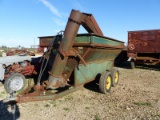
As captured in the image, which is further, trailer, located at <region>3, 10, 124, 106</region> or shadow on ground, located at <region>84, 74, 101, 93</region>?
shadow on ground, located at <region>84, 74, 101, 93</region>

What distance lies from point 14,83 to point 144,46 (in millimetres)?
8796

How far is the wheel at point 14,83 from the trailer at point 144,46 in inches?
324

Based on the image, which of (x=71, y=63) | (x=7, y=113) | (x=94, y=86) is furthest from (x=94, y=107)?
(x=94, y=86)

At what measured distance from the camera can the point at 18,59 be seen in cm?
693

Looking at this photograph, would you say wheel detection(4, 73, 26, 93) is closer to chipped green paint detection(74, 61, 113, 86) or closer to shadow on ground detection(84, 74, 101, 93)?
chipped green paint detection(74, 61, 113, 86)

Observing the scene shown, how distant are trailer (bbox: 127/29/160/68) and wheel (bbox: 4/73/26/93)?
27.0 ft

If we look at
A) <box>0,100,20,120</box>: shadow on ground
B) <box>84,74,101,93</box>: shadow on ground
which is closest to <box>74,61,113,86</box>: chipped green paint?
<box>84,74,101,93</box>: shadow on ground

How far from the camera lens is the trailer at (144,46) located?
38.8ft

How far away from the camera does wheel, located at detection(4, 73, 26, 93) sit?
589cm

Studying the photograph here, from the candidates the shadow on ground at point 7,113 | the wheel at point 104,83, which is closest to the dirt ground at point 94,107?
the shadow on ground at point 7,113

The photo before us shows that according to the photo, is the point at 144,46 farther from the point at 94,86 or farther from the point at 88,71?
the point at 88,71

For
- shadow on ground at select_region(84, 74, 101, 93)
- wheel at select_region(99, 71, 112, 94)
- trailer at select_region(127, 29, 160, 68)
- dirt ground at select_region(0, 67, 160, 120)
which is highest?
trailer at select_region(127, 29, 160, 68)

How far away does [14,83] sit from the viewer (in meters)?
6.09

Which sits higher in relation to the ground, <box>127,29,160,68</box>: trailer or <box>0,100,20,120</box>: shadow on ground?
<box>127,29,160,68</box>: trailer
